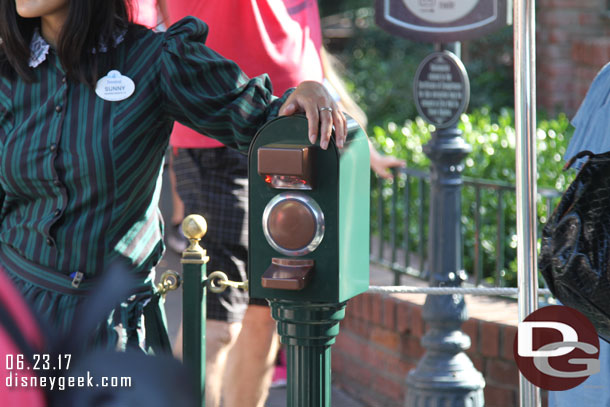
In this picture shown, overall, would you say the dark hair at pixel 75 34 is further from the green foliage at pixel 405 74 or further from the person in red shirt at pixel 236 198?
the green foliage at pixel 405 74

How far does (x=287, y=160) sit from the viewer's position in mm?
1976

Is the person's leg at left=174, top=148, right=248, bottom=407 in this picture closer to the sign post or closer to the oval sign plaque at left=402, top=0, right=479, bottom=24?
the sign post

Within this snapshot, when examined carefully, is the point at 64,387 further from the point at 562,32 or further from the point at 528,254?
the point at 562,32

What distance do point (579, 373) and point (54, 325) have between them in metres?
1.30

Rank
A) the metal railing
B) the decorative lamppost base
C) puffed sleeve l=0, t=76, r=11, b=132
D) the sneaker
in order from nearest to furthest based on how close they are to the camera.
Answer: puffed sleeve l=0, t=76, r=11, b=132 → the decorative lamppost base → the metal railing → the sneaker

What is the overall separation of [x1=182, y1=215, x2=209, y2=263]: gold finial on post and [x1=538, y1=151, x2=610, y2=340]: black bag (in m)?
0.81

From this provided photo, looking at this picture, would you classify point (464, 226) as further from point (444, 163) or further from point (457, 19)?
point (457, 19)

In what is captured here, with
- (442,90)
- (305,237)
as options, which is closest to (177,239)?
(442,90)

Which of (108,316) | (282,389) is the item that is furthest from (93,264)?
(282,389)

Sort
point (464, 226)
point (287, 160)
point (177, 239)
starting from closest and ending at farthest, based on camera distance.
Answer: point (287, 160) < point (464, 226) < point (177, 239)

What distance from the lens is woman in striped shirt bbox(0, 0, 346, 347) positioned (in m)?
2.30

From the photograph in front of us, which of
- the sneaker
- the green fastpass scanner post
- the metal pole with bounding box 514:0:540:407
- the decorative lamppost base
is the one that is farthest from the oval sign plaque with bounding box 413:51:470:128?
the sneaker

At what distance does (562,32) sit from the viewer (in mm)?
8312

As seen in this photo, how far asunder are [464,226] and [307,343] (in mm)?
2675
